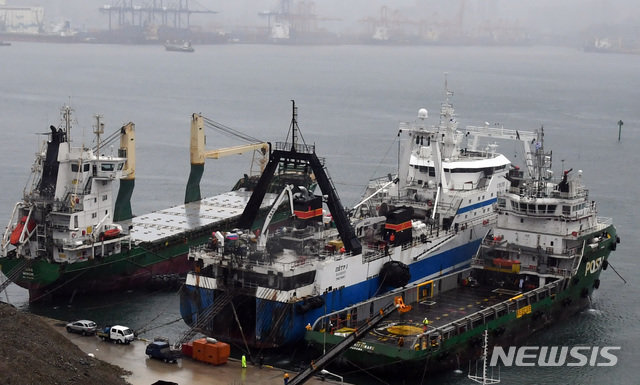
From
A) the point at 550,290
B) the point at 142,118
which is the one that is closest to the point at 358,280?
the point at 550,290

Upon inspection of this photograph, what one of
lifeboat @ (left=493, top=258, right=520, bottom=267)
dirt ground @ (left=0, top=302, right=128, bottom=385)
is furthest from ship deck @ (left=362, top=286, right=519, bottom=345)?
dirt ground @ (left=0, top=302, right=128, bottom=385)

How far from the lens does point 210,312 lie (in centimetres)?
3991

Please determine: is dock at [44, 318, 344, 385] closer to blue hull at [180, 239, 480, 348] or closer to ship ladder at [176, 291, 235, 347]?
ship ladder at [176, 291, 235, 347]

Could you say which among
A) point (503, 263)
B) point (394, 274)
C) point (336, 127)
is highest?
point (336, 127)

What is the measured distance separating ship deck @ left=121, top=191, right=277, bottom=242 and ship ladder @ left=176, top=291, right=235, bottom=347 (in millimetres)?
11579

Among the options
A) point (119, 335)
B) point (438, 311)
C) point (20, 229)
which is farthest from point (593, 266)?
point (20, 229)

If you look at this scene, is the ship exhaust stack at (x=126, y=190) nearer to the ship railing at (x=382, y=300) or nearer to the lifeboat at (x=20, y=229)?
the lifeboat at (x=20, y=229)

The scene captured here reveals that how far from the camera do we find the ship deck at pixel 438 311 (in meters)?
38.4

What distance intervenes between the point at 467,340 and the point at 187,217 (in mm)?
21802

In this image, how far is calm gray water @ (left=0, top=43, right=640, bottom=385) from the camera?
151 feet

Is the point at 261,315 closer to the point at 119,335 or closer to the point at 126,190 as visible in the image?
the point at 119,335

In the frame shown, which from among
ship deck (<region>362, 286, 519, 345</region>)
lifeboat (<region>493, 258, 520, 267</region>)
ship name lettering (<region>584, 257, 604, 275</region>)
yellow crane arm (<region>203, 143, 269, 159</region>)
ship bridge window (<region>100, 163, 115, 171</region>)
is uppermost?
ship bridge window (<region>100, 163, 115, 171</region>)

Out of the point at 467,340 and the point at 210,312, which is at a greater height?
the point at 210,312

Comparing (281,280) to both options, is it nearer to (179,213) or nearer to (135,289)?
(135,289)
